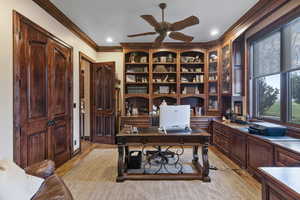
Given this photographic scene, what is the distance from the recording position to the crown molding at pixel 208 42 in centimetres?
303

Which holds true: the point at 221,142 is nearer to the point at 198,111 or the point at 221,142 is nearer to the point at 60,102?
the point at 198,111

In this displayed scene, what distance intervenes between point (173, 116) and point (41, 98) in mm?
2150

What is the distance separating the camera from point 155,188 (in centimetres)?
271

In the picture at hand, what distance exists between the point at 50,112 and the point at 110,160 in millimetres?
1553

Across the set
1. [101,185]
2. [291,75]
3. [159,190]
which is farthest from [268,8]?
[101,185]

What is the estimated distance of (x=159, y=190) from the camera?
8.68 ft

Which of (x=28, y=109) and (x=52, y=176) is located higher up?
(x=28, y=109)

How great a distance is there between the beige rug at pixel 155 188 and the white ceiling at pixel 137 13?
9.46 feet

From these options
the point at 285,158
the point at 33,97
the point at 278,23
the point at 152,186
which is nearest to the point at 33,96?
the point at 33,97

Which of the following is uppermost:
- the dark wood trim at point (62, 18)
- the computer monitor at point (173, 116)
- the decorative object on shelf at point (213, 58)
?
the dark wood trim at point (62, 18)

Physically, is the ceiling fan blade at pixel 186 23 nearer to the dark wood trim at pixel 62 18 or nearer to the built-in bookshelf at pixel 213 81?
the dark wood trim at pixel 62 18

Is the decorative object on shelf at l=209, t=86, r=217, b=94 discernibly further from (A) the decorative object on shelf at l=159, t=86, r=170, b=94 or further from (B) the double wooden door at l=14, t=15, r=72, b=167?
(B) the double wooden door at l=14, t=15, r=72, b=167

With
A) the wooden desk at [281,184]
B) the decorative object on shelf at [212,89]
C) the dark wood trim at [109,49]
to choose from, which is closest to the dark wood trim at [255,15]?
the decorative object on shelf at [212,89]

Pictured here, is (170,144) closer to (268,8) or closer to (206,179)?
(206,179)
